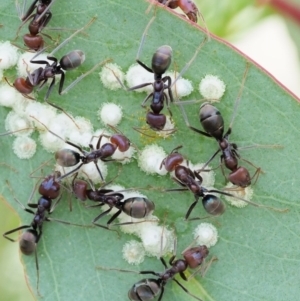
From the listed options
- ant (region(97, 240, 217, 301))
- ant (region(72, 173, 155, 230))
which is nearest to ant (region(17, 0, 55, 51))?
ant (region(72, 173, 155, 230))

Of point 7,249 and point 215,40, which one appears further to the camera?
point 7,249

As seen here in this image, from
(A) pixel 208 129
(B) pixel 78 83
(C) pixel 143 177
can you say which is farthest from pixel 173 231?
(B) pixel 78 83

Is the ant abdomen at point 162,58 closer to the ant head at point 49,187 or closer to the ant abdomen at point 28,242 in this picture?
the ant head at point 49,187

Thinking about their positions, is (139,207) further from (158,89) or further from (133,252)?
(158,89)

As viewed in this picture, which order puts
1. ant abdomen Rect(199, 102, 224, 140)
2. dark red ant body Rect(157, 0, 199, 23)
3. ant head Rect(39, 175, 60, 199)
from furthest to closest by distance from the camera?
dark red ant body Rect(157, 0, 199, 23) < ant head Rect(39, 175, 60, 199) < ant abdomen Rect(199, 102, 224, 140)

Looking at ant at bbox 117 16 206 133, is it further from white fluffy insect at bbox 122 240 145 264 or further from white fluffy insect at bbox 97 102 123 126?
white fluffy insect at bbox 122 240 145 264

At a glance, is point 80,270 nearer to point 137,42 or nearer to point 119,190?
point 119,190
